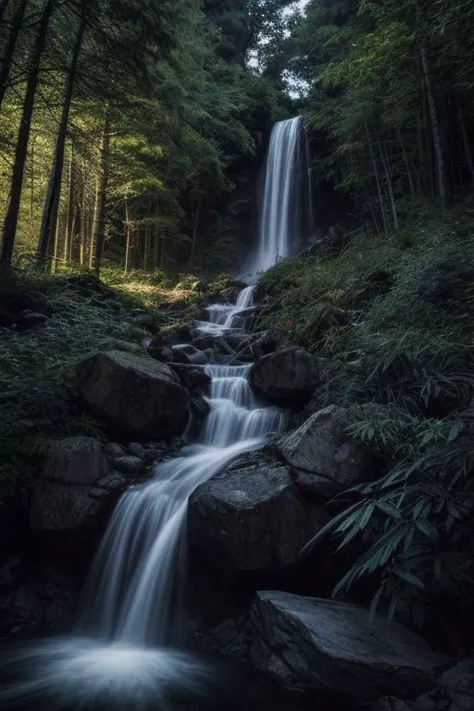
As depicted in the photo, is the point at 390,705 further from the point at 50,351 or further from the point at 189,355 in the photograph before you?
the point at 189,355

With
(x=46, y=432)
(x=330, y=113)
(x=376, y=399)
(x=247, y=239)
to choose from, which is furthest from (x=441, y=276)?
(x=247, y=239)

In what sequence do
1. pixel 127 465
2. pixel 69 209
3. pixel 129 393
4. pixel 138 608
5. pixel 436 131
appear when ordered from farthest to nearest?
pixel 69 209, pixel 436 131, pixel 129 393, pixel 127 465, pixel 138 608

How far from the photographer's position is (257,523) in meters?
4.25

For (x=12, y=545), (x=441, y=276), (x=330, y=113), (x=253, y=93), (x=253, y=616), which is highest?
(x=253, y=93)

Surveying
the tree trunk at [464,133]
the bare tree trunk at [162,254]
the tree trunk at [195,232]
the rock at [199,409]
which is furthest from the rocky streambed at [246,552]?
the tree trunk at [195,232]

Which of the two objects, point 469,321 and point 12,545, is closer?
point 12,545

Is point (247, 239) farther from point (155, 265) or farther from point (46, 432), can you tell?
point (46, 432)

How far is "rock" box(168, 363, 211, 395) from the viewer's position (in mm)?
7918

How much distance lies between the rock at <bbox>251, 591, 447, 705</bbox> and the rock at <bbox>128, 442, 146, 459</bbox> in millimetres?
2681

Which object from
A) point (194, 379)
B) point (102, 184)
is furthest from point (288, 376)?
point (102, 184)

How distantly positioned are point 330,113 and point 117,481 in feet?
55.7

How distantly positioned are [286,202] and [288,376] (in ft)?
50.0

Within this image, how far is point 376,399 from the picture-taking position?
5.18 meters

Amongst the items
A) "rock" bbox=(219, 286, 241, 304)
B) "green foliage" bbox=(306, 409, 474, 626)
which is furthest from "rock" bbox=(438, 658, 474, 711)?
"rock" bbox=(219, 286, 241, 304)
